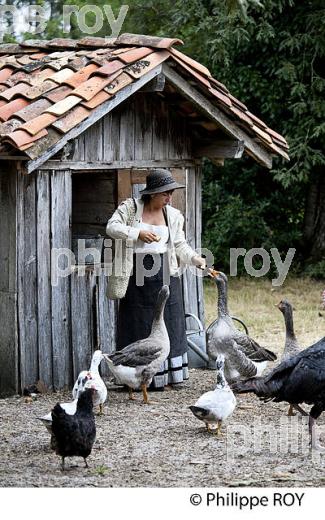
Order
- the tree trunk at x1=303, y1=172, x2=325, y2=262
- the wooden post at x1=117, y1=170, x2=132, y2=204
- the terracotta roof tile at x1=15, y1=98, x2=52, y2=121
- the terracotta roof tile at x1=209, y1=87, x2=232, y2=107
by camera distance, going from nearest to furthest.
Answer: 1. the terracotta roof tile at x1=15, y1=98, x2=52, y2=121
2. the terracotta roof tile at x1=209, y1=87, x2=232, y2=107
3. the wooden post at x1=117, y1=170, x2=132, y2=204
4. the tree trunk at x1=303, y1=172, x2=325, y2=262

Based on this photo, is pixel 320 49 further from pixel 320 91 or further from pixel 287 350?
pixel 287 350

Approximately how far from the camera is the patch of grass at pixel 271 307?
580 inches

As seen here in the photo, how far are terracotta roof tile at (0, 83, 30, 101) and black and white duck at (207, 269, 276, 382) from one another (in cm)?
246

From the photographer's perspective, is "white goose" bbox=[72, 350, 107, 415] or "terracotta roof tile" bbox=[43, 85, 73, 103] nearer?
"white goose" bbox=[72, 350, 107, 415]

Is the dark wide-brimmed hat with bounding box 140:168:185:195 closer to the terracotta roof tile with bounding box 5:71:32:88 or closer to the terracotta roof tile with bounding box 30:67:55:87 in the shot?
the terracotta roof tile with bounding box 30:67:55:87

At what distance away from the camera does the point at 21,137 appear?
970 centimetres

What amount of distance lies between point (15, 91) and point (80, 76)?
632 mm

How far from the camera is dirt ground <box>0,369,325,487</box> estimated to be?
805cm

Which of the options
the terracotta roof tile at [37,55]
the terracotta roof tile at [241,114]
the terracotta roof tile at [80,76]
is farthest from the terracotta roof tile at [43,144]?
the terracotta roof tile at [241,114]

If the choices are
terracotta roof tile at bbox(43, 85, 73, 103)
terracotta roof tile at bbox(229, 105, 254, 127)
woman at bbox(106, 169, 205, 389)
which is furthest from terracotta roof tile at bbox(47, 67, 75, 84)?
terracotta roof tile at bbox(229, 105, 254, 127)

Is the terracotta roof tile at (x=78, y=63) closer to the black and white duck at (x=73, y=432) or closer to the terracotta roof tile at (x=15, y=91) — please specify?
the terracotta roof tile at (x=15, y=91)

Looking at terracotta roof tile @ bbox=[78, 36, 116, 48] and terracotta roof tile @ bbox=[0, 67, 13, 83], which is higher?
terracotta roof tile @ bbox=[78, 36, 116, 48]

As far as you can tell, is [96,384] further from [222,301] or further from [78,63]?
[78,63]

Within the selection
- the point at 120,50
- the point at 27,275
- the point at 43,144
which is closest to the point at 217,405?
the point at 27,275
